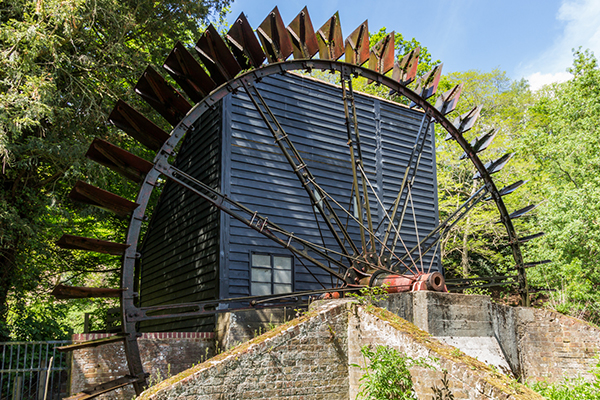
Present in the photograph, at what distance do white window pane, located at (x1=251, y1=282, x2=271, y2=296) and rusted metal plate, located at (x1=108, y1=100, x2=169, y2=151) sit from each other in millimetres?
3454

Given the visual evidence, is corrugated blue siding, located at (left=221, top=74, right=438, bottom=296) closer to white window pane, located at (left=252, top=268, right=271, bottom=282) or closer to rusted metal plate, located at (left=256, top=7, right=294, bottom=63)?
white window pane, located at (left=252, top=268, right=271, bottom=282)

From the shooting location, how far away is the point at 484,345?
7613mm

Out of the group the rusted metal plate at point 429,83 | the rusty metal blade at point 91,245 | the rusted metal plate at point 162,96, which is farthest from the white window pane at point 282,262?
the rusted metal plate at point 429,83

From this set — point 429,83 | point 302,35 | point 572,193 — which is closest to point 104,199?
point 302,35

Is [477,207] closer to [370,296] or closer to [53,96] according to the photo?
[370,296]

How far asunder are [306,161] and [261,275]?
9.80 ft

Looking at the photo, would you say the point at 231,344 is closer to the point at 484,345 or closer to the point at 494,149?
the point at 484,345

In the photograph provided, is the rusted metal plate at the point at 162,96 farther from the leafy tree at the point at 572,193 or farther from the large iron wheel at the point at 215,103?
the leafy tree at the point at 572,193

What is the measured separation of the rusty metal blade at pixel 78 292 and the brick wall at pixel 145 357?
0.95 meters

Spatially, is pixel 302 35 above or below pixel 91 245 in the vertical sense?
above

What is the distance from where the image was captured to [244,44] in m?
8.10

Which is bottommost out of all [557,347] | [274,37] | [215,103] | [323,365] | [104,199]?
[557,347]

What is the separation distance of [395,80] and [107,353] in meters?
7.33

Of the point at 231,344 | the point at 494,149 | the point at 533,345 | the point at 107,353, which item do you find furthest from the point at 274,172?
the point at 494,149
